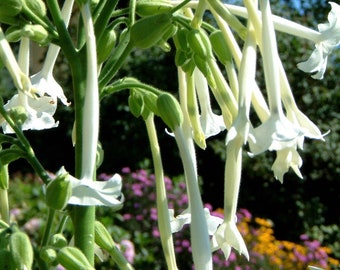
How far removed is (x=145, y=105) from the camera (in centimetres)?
121

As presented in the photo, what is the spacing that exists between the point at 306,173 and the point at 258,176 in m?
0.31

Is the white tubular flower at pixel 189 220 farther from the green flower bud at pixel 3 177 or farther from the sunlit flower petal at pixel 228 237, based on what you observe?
the green flower bud at pixel 3 177

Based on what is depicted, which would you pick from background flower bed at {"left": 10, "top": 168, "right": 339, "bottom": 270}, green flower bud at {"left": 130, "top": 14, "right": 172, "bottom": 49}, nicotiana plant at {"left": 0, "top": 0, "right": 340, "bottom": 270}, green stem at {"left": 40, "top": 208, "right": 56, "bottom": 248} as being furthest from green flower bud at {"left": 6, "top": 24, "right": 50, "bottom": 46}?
background flower bed at {"left": 10, "top": 168, "right": 339, "bottom": 270}

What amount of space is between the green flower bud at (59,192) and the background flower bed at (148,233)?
2469mm

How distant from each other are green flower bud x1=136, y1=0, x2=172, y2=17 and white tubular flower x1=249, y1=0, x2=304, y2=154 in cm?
15

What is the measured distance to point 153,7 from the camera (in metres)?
1.13

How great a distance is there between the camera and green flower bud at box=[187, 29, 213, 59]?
3.43ft

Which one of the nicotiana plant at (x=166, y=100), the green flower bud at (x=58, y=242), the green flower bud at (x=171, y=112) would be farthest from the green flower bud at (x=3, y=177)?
the green flower bud at (x=171, y=112)

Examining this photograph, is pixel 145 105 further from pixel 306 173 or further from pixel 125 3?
pixel 125 3

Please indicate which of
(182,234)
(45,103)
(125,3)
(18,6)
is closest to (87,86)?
(18,6)

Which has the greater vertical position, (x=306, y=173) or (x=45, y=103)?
(x=45, y=103)

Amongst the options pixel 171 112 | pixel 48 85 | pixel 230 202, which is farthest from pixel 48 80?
pixel 230 202

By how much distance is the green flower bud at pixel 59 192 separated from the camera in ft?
3.09

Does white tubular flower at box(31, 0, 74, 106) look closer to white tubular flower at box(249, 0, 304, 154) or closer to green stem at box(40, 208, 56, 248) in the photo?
green stem at box(40, 208, 56, 248)
